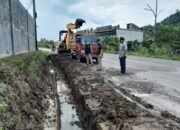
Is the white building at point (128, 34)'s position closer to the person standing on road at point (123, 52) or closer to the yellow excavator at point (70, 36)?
the yellow excavator at point (70, 36)

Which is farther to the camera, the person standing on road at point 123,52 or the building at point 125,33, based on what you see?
the building at point 125,33

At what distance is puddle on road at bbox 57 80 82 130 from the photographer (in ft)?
27.9

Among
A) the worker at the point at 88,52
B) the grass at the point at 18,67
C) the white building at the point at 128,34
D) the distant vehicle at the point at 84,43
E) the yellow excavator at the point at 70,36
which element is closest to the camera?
the grass at the point at 18,67

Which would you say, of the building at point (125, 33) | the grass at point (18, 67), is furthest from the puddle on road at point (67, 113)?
the building at point (125, 33)

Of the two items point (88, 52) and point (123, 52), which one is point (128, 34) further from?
point (123, 52)

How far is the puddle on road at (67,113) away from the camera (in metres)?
8.50

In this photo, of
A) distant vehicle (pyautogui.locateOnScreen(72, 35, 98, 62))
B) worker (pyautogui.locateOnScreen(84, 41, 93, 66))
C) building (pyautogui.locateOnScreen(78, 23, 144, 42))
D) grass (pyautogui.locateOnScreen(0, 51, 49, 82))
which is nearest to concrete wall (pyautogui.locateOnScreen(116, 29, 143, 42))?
building (pyautogui.locateOnScreen(78, 23, 144, 42))

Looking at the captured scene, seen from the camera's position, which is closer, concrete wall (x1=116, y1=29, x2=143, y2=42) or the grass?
the grass

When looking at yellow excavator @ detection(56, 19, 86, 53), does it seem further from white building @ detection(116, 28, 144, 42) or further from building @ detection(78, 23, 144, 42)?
white building @ detection(116, 28, 144, 42)

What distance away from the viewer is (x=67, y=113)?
9.73 metres

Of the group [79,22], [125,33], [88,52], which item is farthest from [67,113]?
[125,33]

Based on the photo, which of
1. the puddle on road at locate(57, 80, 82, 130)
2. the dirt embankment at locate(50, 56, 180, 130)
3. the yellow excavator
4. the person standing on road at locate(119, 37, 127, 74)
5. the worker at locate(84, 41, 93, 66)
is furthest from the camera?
the yellow excavator

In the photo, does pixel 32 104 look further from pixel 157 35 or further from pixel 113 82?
pixel 157 35

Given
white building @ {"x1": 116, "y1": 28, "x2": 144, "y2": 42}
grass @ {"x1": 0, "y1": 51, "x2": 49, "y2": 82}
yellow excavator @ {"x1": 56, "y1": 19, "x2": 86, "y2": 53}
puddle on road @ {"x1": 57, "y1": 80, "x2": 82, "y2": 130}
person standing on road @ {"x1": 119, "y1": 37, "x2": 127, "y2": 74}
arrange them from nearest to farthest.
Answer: puddle on road @ {"x1": 57, "y1": 80, "x2": 82, "y2": 130}, grass @ {"x1": 0, "y1": 51, "x2": 49, "y2": 82}, person standing on road @ {"x1": 119, "y1": 37, "x2": 127, "y2": 74}, yellow excavator @ {"x1": 56, "y1": 19, "x2": 86, "y2": 53}, white building @ {"x1": 116, "y1": 28, "x2": 144, "y2": 42}
